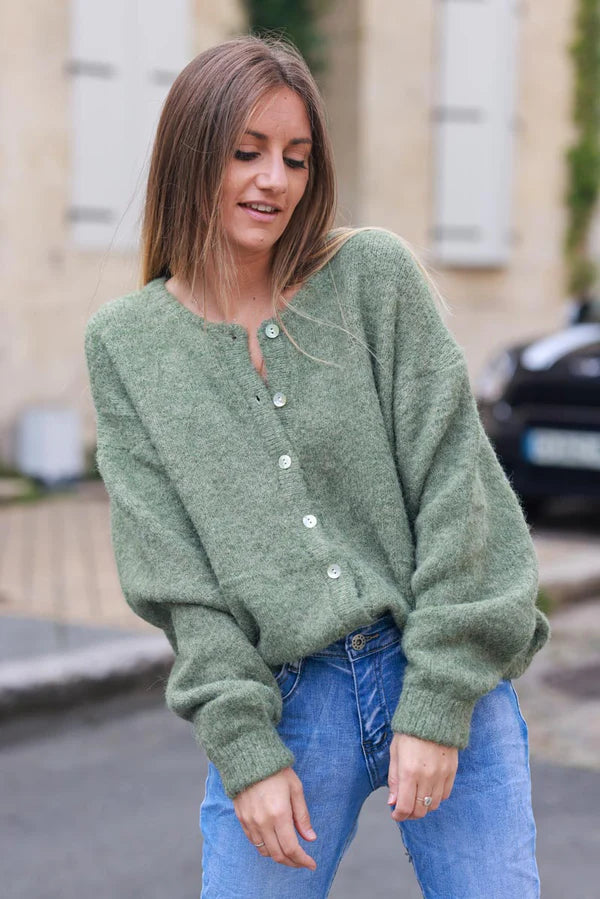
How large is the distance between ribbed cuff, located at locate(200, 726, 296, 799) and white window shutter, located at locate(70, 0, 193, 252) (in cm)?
692

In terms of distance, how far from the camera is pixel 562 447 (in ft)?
23.3

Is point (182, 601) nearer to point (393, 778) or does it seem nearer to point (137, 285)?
point (393, 778)

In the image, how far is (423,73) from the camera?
395 inches

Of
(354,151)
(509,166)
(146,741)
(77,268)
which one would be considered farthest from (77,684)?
(509,166)

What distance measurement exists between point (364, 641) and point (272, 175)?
62 cm

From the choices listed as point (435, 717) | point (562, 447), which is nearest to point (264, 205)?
point (435, 717)

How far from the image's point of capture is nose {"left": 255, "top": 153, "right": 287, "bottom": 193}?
5.78ft

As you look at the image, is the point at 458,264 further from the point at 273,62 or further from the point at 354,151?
the point at 273,62

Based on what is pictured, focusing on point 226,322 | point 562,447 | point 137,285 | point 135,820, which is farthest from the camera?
point 562,447

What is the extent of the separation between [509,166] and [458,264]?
87 centimetres

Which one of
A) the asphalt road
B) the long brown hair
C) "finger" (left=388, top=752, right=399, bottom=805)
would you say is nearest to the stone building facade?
the asphalt road

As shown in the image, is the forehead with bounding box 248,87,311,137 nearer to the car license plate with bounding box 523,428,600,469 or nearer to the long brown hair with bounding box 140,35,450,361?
the long brown hair with bounding box 140,35,450,361

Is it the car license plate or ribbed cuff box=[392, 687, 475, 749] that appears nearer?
ribbed cuff box=[392, 687, 475, 749]

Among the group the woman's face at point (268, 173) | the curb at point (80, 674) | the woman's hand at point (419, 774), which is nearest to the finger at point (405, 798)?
the woman's hand at point (419, 774)
